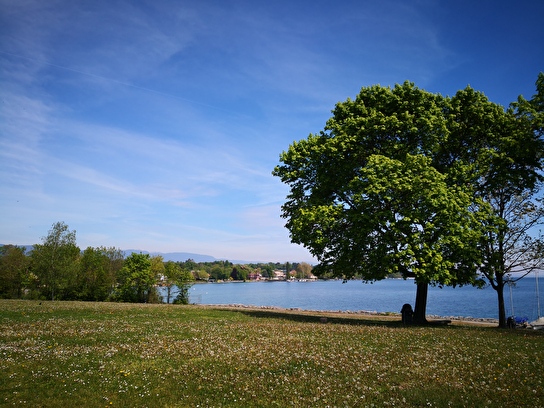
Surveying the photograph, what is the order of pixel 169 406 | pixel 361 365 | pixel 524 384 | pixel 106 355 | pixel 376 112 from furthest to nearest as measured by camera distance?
pixel 376 112
pixel 106 355
pixel 361 365
pixel 524 384
pixel 169 406

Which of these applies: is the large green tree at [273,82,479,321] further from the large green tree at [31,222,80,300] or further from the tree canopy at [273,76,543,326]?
the large green tree at [31,222,80,300]

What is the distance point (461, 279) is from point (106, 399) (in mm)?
27374

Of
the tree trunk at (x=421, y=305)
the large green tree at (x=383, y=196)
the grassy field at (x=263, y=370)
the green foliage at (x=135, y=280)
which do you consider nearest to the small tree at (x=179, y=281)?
the green foliage at (x=135, y=280)

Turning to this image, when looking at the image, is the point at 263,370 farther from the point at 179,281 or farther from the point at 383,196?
the point at 179,281

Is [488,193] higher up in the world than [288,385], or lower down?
higher up

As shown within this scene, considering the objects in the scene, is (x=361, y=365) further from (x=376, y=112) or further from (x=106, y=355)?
(x=376, y=112)

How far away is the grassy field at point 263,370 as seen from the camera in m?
10.7

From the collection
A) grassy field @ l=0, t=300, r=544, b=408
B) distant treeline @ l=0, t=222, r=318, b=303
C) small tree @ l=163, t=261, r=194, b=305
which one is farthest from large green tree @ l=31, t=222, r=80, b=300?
grassy field @ l=0, t=300, r=544, b=408

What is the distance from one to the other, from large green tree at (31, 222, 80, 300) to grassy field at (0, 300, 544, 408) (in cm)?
4908

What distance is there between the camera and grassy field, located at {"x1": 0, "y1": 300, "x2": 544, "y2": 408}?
10.7 meters

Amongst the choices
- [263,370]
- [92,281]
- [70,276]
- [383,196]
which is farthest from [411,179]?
[92,281]

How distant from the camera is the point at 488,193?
3164cm

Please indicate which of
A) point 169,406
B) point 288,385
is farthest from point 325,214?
point 169,406

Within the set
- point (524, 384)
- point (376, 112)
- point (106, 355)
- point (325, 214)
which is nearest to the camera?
point (524, 384)
